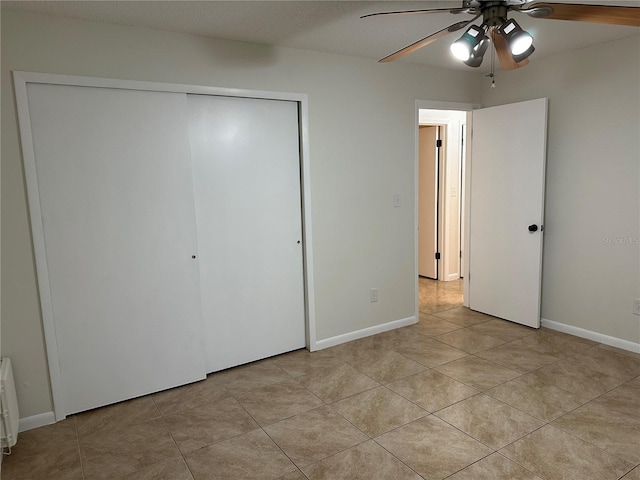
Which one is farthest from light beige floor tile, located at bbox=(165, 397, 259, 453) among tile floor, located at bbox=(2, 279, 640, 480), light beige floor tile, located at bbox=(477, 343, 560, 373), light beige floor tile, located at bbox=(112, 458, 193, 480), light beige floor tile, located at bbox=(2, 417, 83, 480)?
light beige floor tile, located at bbox=(477, 343, 560, 373)

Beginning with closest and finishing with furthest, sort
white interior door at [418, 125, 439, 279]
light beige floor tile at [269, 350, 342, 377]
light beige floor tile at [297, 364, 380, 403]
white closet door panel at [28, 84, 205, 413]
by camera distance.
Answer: white closet door panel at [28, 84, 205, 413]
light beige floor tile at [297, 364, 380, 403]
light beige floor tile at [269, 350, 342, 377]
white interior door at [418, 125, 439, 279]

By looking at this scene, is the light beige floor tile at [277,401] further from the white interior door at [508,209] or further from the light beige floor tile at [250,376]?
the white interior door at [508,209]

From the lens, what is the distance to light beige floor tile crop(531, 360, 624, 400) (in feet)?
Result: 9.50

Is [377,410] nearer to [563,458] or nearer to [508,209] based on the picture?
[563,458]

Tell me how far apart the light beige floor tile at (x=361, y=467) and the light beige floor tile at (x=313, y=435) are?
0.06m

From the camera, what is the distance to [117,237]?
2795 mm

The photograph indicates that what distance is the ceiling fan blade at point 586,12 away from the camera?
1.79 m

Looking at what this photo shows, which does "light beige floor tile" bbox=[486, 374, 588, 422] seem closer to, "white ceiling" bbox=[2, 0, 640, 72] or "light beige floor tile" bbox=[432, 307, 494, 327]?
"light beige floor tile" bbox=[432, 307, 494, 327]

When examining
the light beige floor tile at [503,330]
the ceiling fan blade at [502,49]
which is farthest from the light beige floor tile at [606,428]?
the ceiling fan blade at [502,49]

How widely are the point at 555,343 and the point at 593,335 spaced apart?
0.34m

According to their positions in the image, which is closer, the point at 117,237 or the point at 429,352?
the point at 117,237

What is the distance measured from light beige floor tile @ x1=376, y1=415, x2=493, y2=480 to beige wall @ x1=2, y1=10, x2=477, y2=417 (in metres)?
1.33

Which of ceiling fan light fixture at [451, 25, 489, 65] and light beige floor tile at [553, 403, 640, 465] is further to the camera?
light beige floor tile at [553, 403, 640, 465]

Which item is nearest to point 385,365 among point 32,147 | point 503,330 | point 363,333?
point 363,333
